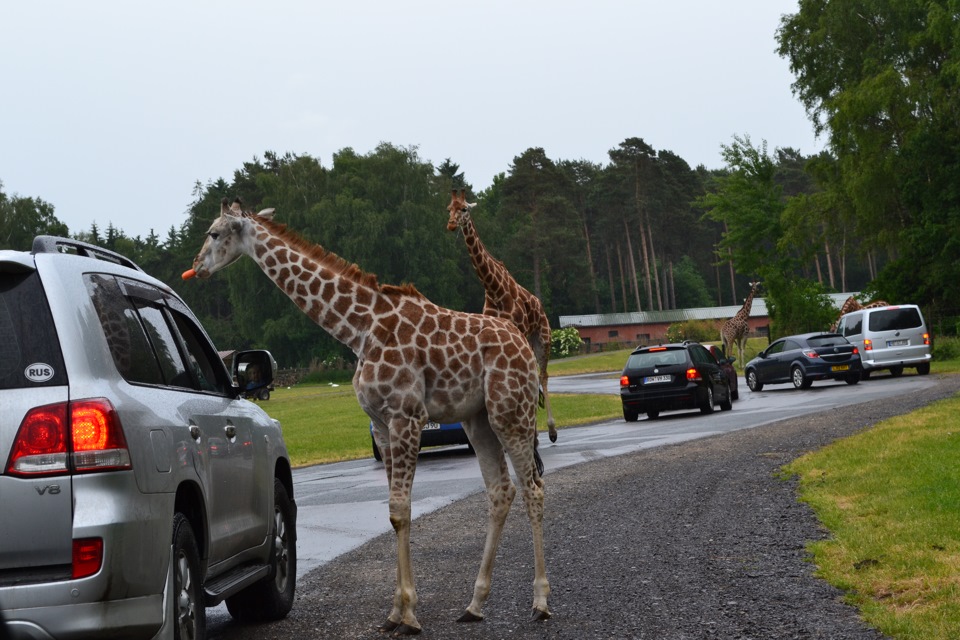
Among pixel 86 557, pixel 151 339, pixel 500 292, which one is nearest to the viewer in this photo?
pixel 86 557

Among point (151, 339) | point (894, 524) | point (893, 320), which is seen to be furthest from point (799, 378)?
point (151, 339)

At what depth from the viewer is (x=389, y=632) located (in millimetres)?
6973

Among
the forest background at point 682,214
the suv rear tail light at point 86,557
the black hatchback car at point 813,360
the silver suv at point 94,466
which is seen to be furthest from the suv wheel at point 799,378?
the suv rear tail light at point 86,557

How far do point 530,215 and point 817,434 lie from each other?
3533 inches

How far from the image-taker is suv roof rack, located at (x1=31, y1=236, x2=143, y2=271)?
514 centimetres

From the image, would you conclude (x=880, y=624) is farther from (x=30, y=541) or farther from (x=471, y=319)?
(x=30, y=541)

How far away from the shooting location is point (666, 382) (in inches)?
1084

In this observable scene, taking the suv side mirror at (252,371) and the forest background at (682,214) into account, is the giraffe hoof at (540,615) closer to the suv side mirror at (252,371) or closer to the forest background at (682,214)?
the suv side mirror at (252,371)

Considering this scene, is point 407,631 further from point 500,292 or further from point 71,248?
point 500,292

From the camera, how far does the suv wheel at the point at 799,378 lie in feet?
115

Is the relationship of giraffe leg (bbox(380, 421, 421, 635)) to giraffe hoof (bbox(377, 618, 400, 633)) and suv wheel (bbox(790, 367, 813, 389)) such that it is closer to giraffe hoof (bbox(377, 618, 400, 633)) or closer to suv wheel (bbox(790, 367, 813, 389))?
giraffe hoof (bbox(377, 618, 400, 633))

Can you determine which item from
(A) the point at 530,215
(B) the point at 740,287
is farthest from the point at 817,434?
(B) the point at 740,287

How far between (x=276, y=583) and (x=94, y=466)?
3124 millimetres

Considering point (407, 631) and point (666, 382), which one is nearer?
point (407, 631)
